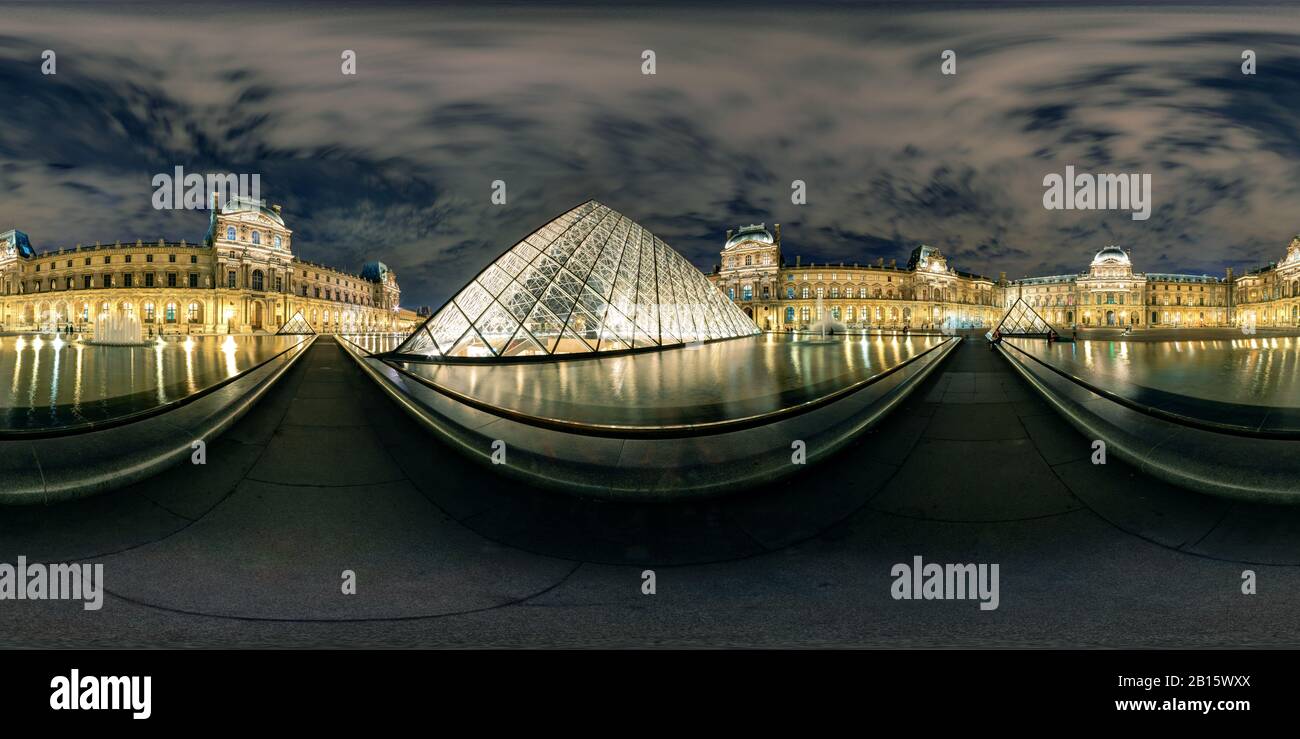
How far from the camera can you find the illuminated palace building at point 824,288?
264ft

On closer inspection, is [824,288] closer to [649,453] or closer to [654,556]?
[649,453]

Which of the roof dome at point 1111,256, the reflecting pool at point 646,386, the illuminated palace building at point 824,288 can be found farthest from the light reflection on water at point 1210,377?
the roof dome at point 1111,256

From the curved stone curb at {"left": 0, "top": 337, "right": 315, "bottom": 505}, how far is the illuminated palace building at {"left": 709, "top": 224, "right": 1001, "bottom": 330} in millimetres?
75722

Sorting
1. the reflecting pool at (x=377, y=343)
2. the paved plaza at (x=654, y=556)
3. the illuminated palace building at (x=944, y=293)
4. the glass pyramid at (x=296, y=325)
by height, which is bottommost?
the paved plaza at (x=654, y=556)

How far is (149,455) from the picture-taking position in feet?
14.2

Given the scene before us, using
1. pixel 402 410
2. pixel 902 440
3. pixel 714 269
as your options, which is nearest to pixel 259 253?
pixel 714 269

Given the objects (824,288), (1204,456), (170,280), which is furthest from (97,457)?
(824,288)

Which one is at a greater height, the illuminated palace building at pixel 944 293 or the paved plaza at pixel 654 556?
the illuminated palace building at pixel 944 293

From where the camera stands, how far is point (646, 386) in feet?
31.1

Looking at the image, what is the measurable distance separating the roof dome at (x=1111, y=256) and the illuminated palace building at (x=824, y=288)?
31.7 m

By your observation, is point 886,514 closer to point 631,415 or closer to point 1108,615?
point 1108,615

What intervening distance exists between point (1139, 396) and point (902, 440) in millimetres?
5581

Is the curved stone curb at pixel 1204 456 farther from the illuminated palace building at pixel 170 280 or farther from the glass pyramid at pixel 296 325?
the illuminated palace building at pixel 170 280

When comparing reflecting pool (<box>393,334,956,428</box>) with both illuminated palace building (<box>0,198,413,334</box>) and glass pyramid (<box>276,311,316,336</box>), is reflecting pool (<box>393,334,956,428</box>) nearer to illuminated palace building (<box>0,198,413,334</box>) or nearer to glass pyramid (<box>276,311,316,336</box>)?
glass pyramid (<box>276,311,316,336</box>)
